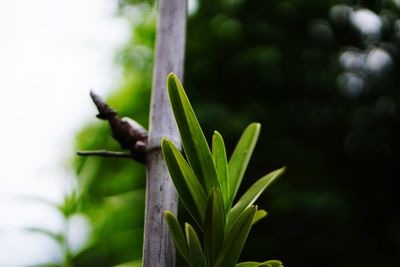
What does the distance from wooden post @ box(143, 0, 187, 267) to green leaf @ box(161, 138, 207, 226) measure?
29 mm

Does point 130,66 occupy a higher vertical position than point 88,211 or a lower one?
higher

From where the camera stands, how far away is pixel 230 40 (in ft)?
8.70

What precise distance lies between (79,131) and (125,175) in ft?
1.63

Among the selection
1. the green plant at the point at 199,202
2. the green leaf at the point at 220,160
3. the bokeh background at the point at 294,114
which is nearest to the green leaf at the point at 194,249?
the green plant at the point at 199,202

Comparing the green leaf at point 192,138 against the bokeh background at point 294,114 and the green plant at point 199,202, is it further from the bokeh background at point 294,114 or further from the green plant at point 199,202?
the bokeh background at point 294,114

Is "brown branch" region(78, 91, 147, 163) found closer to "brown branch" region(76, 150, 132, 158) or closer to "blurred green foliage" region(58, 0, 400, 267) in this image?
"brown branch" region(76, 150, 132, 158)

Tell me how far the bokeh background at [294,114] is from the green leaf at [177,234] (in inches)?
55.0

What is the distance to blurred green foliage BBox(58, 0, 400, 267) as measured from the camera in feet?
7.28

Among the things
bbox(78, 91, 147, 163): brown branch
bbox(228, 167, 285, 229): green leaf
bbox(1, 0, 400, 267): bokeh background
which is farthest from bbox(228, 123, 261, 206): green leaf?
bbox(1, 0, 400, 267): bokeh background

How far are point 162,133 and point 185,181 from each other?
10cm

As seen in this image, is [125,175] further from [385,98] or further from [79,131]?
[385,98]

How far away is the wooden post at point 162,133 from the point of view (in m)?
0.52

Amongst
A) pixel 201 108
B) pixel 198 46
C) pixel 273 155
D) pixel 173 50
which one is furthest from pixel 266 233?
pixel 173 50

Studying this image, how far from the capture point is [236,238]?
1.70ft
